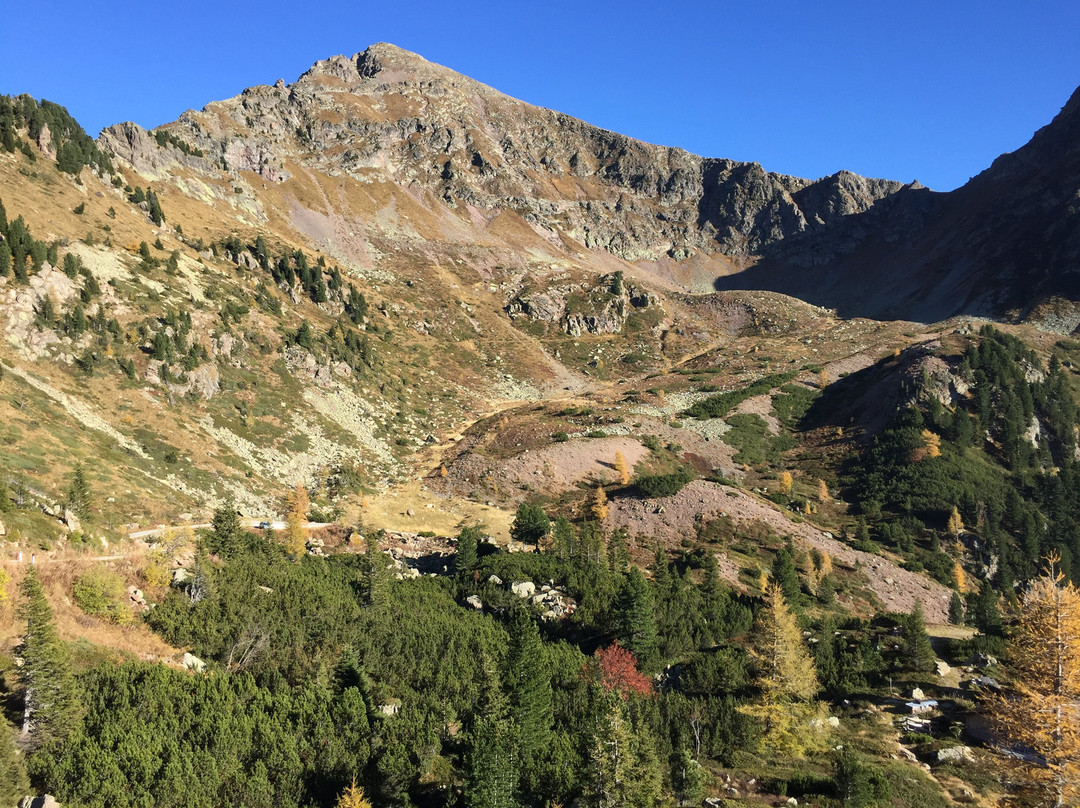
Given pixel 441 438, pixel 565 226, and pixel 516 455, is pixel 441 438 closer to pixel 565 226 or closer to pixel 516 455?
pixel 516 455

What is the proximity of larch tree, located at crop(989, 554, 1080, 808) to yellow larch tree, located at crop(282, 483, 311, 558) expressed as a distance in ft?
128

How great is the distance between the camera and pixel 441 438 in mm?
77500

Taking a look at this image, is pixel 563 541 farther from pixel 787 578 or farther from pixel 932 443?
pixel 932 443

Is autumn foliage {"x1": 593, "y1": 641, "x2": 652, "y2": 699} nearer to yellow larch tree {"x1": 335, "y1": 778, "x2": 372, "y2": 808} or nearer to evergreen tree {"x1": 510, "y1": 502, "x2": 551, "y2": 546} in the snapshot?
yellow larch tree {"x1": 335, "y1": 778, "x2": 372, "y2": 808}

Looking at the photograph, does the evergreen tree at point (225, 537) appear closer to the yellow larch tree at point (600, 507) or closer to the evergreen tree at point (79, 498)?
the evergreen tree at point (79, 498)

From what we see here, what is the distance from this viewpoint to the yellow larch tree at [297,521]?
40500 millimetres

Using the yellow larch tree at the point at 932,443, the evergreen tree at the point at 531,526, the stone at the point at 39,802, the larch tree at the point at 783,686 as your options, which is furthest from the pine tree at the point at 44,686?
the yellow larch tree at the point at 932,443

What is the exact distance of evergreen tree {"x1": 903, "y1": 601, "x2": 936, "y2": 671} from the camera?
34719 mm

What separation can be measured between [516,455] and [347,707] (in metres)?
46.1

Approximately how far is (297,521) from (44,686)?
94.2 ft

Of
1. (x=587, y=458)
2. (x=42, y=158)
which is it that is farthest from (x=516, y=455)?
(x=42, y=158)

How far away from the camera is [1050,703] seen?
2120 centimetres

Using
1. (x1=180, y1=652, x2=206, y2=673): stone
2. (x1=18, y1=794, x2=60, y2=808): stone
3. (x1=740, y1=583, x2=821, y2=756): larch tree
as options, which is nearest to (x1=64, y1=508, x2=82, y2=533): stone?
(x1=180, y1=652, x2=206, y2=673): stone

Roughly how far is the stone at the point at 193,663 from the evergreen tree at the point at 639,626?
70.7ft
